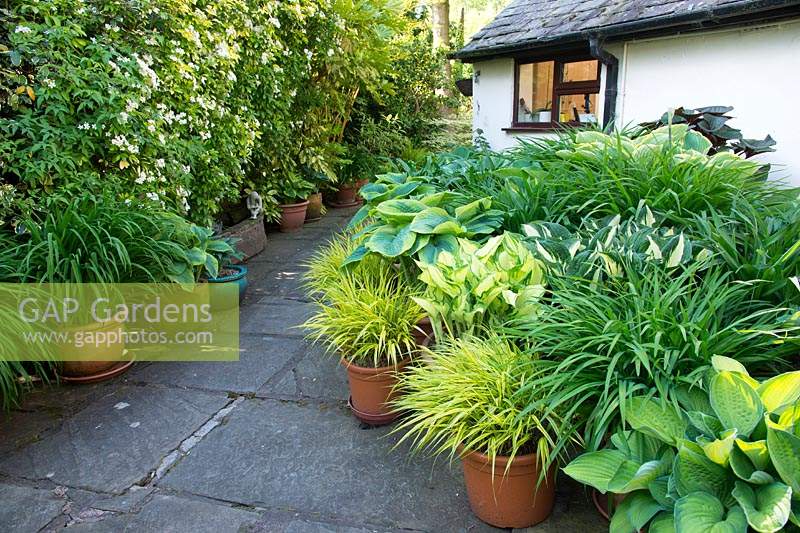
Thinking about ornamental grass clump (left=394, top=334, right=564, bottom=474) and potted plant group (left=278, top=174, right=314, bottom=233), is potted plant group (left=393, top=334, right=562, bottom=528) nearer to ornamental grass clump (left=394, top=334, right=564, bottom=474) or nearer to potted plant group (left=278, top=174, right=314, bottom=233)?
ornamental grass clump (left=394, top=334, right=564, bottom=474)

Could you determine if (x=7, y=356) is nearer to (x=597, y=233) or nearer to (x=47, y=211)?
(x=47, y=211)

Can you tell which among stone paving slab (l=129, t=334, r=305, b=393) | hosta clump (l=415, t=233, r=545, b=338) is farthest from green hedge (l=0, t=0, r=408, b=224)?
hosta clump (l=415, t=233, r=545, b=338)

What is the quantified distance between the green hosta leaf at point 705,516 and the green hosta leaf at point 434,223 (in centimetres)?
160

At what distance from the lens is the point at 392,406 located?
103 inches

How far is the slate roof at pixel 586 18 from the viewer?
429 cm

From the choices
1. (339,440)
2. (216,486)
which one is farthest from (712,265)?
(216,486)

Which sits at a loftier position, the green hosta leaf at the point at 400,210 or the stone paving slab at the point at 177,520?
the green hosta leaf at the point at 400,210

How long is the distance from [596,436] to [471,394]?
0.41m

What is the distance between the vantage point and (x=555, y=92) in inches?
258

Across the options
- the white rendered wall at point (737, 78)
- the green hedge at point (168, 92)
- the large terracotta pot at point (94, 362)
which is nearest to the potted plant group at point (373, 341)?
the large terracotta pot at point (94, 362)

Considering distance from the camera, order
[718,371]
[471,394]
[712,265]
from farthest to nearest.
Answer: [712,265]
[471,394]
[718,371]

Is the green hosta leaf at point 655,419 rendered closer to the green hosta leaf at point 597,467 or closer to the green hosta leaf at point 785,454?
the green hosta leaf at point 597,467

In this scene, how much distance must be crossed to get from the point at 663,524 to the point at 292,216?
5698mm

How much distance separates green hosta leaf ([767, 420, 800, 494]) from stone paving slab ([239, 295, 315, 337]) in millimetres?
2866
